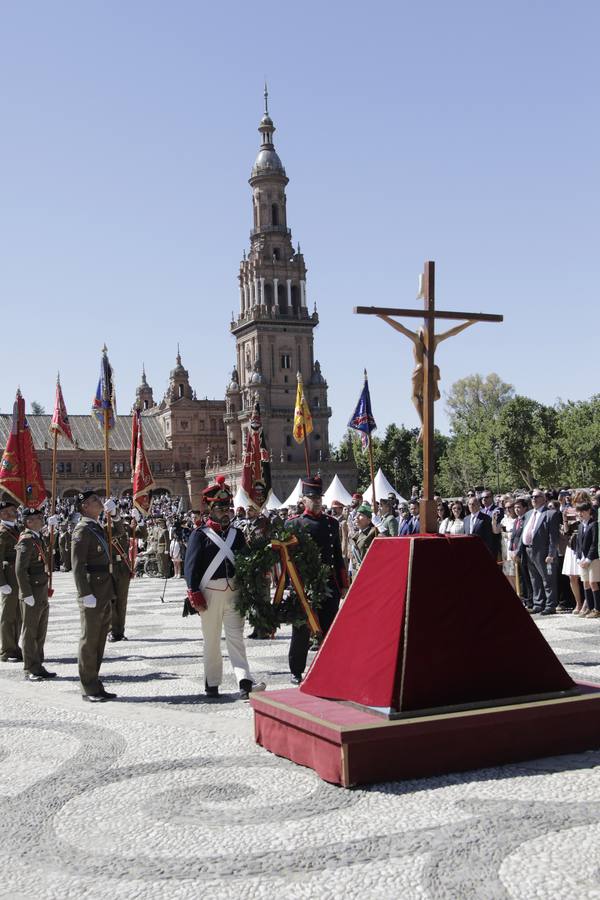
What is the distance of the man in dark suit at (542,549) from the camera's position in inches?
606

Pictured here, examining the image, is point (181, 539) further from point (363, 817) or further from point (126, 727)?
point (363, 817)

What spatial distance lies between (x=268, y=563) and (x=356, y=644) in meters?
2.33

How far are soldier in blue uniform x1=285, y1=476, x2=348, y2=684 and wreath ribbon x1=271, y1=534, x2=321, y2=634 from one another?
189 millimetres

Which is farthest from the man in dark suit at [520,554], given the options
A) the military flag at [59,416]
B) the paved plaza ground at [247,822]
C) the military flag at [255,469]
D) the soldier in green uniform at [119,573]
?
the military flag at [59,416]

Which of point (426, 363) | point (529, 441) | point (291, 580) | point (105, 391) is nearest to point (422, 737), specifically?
point (426, 363)

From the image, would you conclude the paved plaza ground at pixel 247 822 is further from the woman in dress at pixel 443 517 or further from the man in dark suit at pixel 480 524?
the woman in dress at pixel 443 517

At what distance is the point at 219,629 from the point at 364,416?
67.9ft

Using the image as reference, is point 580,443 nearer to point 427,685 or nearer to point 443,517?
point 443,517

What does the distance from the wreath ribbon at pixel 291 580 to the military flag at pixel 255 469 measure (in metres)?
14.1

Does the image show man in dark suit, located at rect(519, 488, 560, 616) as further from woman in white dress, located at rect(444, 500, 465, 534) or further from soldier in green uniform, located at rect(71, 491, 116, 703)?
soldier in green uniform, located at rect(71, 491, 116, 703)

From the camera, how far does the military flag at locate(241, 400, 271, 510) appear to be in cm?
2466

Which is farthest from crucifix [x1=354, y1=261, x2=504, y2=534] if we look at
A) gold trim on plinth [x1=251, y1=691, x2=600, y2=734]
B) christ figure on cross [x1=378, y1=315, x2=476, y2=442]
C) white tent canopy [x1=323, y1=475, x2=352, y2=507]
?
white tent canopy [x1=323, y1=475, x2=352, y2=507]

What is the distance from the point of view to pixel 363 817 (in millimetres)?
5410

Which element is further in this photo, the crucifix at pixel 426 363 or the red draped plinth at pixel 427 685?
the crucifix at pixel 426 363
